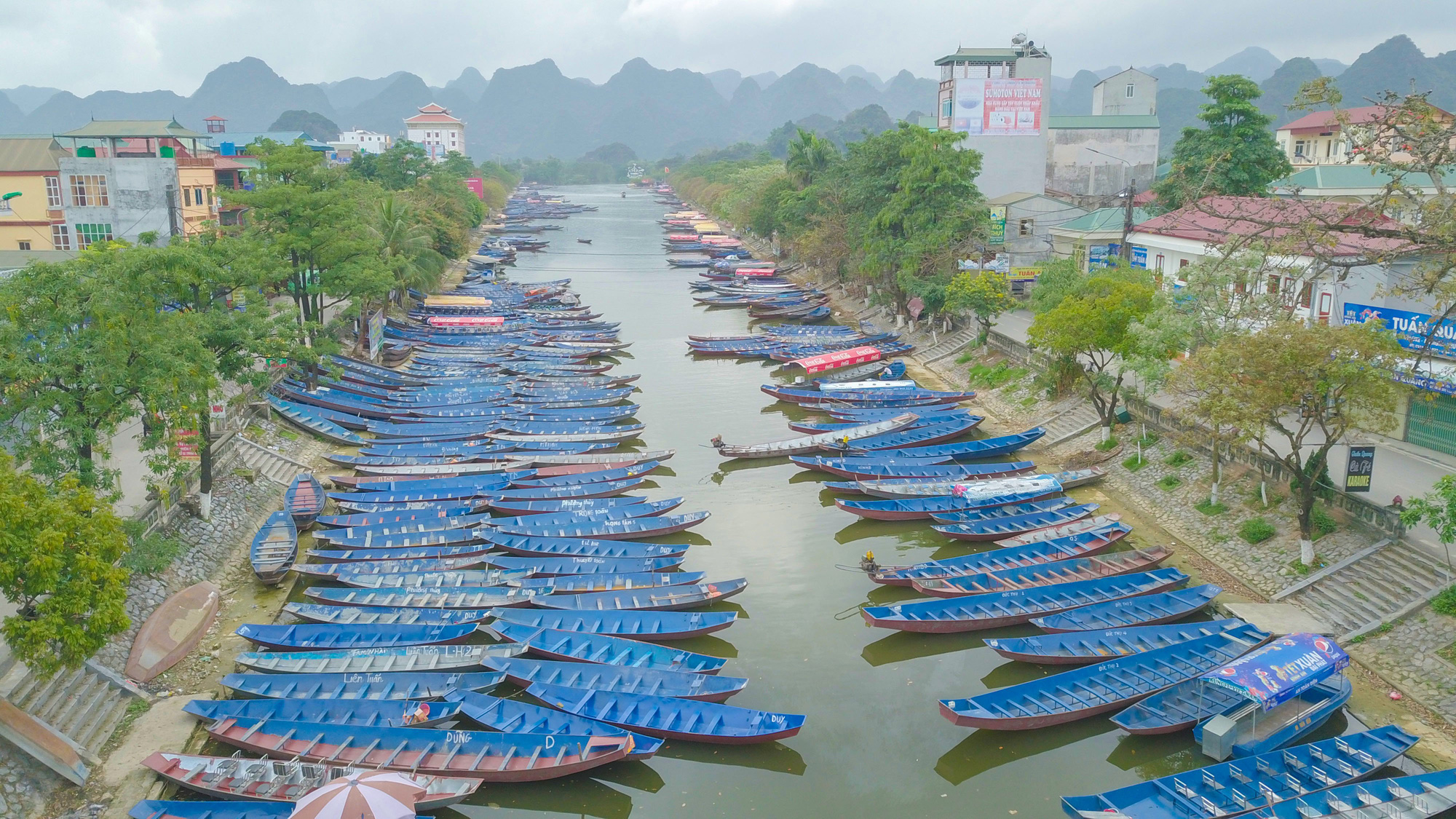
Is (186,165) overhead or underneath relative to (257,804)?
overhead

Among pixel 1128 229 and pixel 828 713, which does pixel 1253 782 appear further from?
pixel 1128 229

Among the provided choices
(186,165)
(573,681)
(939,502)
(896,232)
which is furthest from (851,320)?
(573,681)

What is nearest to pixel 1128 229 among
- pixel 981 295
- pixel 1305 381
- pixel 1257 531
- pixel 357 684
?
pixel 981 295

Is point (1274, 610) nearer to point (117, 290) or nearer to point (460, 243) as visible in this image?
point (117, 290)

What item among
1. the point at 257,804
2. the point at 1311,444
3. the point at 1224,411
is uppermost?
the point at 1224,411

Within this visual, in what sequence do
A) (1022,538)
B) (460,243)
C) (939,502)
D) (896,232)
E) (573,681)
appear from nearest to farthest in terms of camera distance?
(573,681)
(1022,538)
(939,502)
(896,232)
(460,243)

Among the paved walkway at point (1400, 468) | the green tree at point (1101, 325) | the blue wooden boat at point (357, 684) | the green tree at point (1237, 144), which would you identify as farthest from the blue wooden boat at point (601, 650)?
the green tree at point (1237, 144)

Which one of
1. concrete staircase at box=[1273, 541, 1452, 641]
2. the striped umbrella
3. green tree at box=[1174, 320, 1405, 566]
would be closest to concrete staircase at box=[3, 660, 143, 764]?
the striped umbrella
